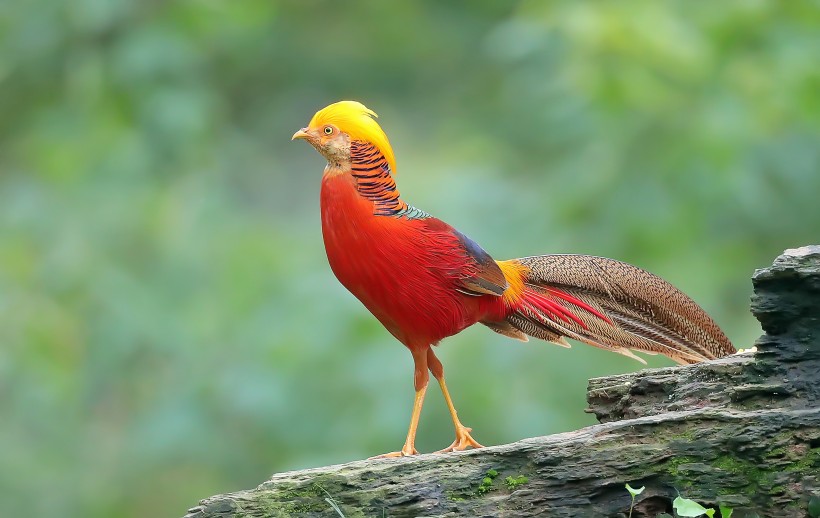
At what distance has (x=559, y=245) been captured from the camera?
866 centimetres

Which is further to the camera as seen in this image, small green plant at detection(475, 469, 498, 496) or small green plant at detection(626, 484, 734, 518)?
small green plant at detection(475, 469, 498, 496)

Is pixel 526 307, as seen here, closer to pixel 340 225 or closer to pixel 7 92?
pixel 340 225

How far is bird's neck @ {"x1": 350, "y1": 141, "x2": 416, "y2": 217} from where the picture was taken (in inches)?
172

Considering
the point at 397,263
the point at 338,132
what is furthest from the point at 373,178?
the point at 397,263

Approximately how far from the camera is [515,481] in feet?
13.0

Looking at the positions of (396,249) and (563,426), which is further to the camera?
(563,426)

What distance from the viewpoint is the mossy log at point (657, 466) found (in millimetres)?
3818

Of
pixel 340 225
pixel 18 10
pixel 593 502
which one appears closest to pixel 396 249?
pixel 340 225

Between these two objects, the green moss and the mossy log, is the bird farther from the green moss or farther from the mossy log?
the green moss

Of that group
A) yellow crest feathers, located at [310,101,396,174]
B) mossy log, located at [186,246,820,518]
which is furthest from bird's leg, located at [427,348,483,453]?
yellow crest feathers, located at [310,101,396,174]

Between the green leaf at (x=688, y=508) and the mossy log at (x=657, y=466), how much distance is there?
0.13 metres

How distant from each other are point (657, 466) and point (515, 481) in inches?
16.5

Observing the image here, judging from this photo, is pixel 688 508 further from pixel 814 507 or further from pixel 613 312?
pixel 613 312

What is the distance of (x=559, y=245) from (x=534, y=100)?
1.37m
